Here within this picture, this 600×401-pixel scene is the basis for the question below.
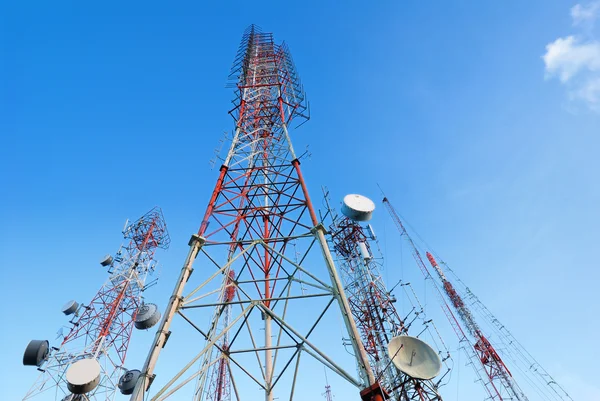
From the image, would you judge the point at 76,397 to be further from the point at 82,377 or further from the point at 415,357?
the point at 415,357

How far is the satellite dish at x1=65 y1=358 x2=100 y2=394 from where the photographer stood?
14.4 metres

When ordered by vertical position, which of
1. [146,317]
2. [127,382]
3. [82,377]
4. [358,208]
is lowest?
[82,377]

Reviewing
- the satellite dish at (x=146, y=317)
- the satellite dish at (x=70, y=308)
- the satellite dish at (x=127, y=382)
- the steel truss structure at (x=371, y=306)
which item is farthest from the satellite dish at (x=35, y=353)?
the steel truss structure at (x=371, y=306)

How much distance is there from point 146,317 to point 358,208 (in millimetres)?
15614

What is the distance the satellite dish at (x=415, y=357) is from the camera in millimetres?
7426

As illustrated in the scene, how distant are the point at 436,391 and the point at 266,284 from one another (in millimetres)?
13581

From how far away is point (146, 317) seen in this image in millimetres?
20984

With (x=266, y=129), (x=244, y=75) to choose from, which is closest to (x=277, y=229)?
(x=266, y=129)

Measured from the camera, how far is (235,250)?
28.9 feet

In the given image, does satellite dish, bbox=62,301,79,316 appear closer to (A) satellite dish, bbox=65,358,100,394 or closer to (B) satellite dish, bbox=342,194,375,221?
(A) satellite dish, bbox=65,358,100,394

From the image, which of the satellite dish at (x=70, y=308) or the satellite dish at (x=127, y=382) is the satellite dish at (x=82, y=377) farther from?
the satellite dish at (x=70, y=308)

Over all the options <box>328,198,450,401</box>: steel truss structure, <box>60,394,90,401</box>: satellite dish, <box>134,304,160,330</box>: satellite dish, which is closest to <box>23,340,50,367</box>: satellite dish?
<box>60,394,90,401</box>: satellite dish

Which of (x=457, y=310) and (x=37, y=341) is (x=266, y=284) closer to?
(x=37, y=341)

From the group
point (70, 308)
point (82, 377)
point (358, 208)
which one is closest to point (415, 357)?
point (358, 208)
